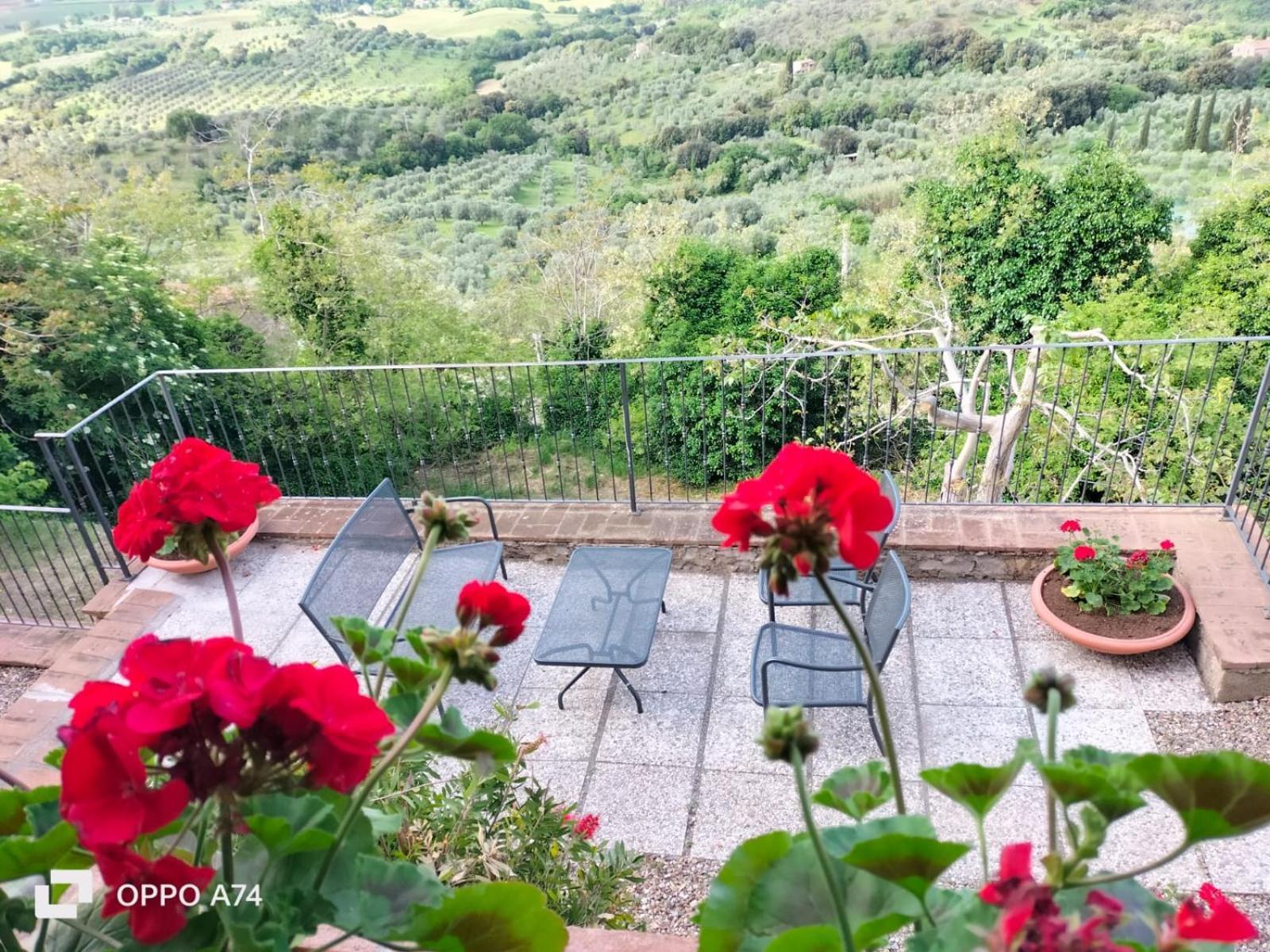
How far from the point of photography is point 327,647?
397 centimetres

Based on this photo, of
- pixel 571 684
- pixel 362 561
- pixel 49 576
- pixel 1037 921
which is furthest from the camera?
pixel 49 576

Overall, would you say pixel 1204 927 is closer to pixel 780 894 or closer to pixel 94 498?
pixel 780 894

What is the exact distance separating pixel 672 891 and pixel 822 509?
2.37 meters

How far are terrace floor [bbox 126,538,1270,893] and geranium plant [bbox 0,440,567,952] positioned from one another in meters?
2.23

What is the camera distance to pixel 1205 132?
23859 millimetres

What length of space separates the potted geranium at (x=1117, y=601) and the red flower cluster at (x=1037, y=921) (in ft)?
10.9

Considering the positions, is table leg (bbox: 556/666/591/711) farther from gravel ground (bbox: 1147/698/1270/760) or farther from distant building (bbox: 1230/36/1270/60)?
distant building (bbox: 1230/36/1270/60)

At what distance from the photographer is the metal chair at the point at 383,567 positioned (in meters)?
3.30

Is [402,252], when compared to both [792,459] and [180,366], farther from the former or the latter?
[792,459]

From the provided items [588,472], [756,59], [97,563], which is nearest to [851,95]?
[756,59]

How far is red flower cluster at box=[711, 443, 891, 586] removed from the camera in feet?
2.53

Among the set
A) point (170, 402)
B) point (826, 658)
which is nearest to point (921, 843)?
point (826, 658)

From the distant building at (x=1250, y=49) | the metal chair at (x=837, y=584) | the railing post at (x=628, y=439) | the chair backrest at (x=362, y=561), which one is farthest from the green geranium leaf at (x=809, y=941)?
the distant building at (x=1250, y=49)

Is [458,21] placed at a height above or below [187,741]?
above
